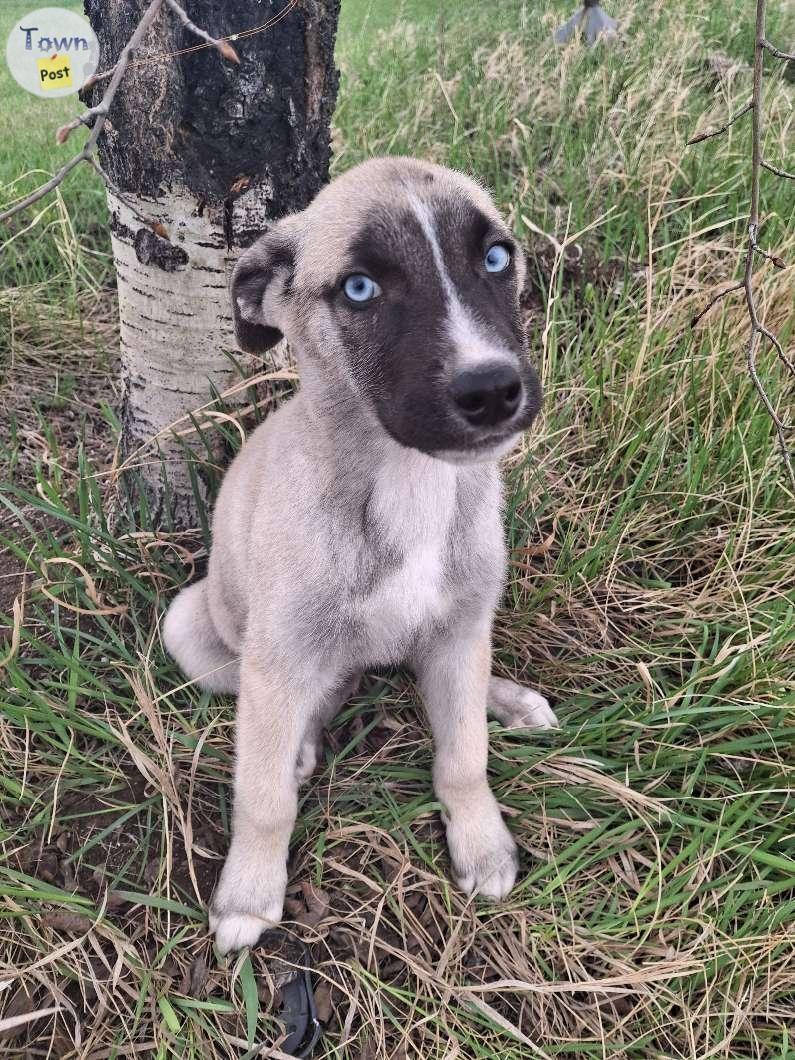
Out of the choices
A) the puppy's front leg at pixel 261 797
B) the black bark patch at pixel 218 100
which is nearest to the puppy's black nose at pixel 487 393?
the puppy's front leg at pixel 261 797

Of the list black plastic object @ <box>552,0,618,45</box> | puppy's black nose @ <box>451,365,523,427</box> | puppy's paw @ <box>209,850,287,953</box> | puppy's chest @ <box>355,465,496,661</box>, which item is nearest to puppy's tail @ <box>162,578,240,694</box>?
puppy's paw @ <box>209,850,287,953</box>

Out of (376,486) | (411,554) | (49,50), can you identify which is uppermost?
(49,50)

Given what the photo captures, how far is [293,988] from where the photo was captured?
201cm

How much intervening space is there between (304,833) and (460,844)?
44 cm

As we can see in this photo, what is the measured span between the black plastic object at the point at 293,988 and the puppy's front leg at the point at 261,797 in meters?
0.06

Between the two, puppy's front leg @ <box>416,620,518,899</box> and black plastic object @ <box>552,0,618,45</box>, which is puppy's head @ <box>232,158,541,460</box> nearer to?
puppy's front leg @ <box>416,620,518,899</box>

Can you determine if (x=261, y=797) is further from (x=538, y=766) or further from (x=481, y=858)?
(x=538, y=766)

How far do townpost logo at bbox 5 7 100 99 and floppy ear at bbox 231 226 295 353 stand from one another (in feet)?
1.65

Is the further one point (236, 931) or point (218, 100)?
point (218, 100)

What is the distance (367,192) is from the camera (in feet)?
5.72

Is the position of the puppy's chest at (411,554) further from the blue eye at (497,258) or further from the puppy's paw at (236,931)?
the puppy's paw at (236,931)

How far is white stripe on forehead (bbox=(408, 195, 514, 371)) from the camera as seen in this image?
1.49 m

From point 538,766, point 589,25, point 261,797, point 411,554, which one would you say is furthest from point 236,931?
point 589,25

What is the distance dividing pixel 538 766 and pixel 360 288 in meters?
1.45
